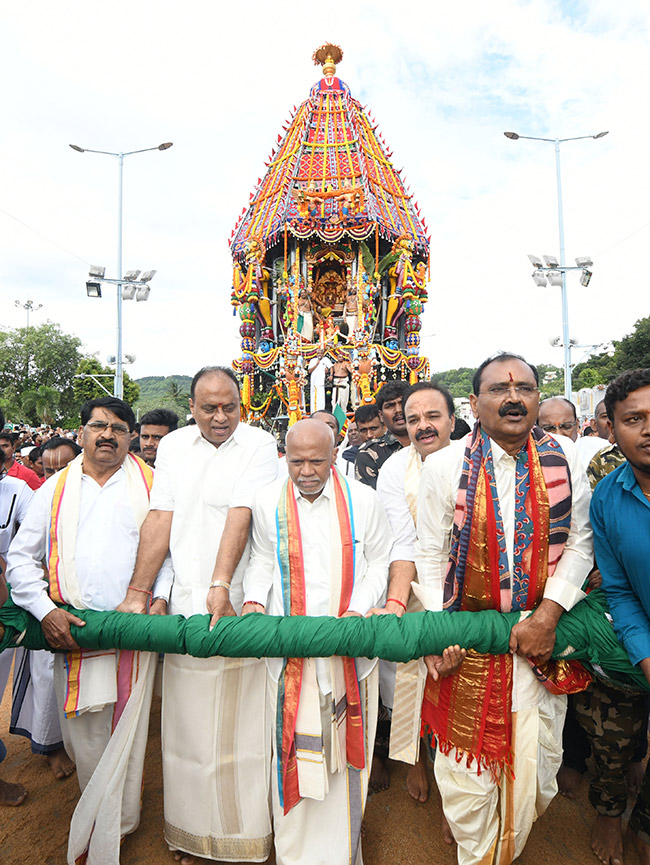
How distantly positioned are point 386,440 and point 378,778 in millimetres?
2253

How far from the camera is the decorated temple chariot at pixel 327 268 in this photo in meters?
17.4

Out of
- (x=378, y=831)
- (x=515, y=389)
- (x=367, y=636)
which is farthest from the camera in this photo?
(x=378, y=831)

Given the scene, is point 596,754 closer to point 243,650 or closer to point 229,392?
point 243,650

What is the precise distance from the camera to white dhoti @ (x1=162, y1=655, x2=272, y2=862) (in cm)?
→ 241

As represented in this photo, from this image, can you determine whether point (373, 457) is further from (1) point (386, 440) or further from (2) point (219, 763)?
(2) point (219, 763)

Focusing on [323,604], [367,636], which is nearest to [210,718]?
[323,604]

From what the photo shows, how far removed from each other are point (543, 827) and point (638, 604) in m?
1.38

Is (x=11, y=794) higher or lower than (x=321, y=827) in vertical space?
lower

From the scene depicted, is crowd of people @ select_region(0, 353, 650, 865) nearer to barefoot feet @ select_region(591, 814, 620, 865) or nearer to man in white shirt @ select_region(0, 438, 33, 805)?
barefoot feet @ select_region(591, 814, 620, 865)

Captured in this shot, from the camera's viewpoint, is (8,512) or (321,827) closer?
(321,827)

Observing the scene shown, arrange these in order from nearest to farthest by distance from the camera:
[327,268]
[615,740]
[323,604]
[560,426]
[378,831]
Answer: [323,604] → [615,740] → [378,831] → [560,426] → [327,268]

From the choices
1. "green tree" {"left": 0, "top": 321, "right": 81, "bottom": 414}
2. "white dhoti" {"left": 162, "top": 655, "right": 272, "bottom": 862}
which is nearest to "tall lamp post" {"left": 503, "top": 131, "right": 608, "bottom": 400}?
"white dhoti" {"left": 162, "top": 655, "right": 272, "bottom": 862}

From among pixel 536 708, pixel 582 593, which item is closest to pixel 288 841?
pixel 536 708

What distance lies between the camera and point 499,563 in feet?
6.96
